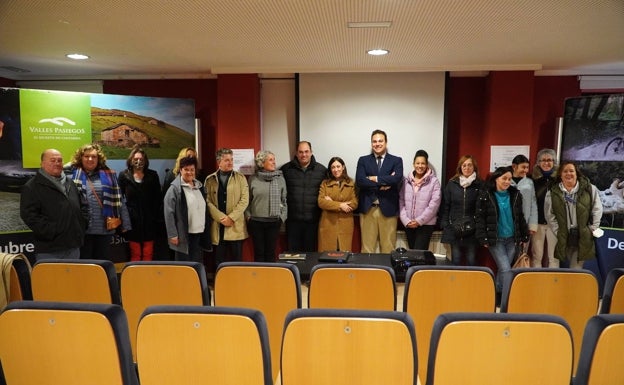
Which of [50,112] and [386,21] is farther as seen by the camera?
[50,112]

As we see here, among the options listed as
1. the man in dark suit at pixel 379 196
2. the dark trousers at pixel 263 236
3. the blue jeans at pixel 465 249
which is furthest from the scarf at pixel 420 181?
the dark trousers at pixel 263 236

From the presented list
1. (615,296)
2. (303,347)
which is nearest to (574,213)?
(615,296)

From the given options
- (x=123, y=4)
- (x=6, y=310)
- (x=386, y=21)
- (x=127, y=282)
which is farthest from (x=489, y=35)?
(x=6, y=310)

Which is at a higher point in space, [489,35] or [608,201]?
[489,35]

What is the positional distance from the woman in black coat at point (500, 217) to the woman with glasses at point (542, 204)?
45cm

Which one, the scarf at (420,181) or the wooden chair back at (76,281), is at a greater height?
the scarf at (420,181)

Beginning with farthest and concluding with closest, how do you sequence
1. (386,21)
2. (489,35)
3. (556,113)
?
(556,113) → (489,35) → (386,21)

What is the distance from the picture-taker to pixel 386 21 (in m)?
3.38

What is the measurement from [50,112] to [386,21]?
3492mm

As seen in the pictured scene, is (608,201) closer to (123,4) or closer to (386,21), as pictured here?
(386,21)

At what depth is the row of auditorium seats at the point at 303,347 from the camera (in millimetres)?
1466

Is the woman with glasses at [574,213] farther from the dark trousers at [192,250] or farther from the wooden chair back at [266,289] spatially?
the dark trousers at [192,250]

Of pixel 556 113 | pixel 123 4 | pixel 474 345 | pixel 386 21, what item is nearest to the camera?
pixel 474 345

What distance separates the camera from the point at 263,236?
5.21 meters
